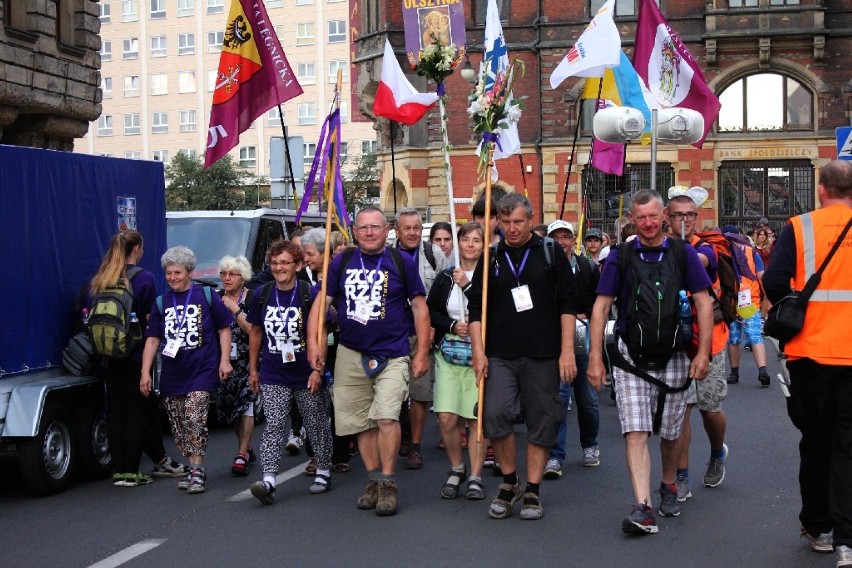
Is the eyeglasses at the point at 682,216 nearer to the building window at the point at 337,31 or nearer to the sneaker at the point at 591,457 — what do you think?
the sneaker at the point at 591,457

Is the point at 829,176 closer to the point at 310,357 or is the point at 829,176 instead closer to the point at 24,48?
the point at 310,357

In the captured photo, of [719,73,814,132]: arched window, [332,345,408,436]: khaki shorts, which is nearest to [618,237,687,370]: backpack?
[332,345,408,436]: khaki shorts

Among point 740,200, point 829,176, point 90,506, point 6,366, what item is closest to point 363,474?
point 90,506

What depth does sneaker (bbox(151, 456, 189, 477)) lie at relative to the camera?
10.1 m

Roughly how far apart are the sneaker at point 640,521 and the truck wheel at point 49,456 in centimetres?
422

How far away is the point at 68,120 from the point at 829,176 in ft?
71.9

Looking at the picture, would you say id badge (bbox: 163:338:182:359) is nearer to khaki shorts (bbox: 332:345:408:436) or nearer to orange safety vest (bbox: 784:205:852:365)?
khaki shorts (bbox: 332:345:408:436)

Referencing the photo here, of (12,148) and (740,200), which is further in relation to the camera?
(740,200)

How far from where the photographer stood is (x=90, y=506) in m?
8.87

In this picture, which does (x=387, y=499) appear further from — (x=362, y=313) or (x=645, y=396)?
(x=645, y=396)

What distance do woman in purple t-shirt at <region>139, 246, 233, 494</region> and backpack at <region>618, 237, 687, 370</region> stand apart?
129 inches

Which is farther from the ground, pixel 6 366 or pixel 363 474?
pixel 6 366

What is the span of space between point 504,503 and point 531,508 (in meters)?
0.17

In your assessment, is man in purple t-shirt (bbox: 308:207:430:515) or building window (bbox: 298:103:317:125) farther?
building window (bbox: 298:103:317:125)
